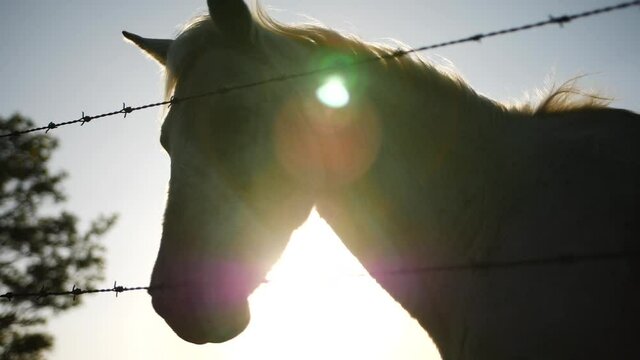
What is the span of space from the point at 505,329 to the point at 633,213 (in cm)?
63

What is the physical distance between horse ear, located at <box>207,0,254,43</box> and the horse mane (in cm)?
20

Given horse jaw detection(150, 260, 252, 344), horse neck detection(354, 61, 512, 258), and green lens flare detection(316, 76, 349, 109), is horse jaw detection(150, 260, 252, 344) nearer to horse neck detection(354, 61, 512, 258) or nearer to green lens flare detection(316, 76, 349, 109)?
horse neck detection(354, 61, 512, 258)

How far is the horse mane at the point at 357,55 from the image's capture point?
218 centimetres

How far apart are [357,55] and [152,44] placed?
1.42 m

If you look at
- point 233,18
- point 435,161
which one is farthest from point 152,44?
point 435,161

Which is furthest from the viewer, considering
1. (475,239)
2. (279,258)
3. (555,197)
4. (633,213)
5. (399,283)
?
(279,258)

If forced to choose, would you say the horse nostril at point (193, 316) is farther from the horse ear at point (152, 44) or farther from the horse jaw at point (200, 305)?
the horse ear at point (152, 44)

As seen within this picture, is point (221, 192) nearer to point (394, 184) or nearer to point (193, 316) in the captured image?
point (193, 316)

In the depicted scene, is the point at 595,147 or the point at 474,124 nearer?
the point at 595,147

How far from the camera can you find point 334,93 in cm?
222

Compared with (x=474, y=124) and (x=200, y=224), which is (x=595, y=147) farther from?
(x=200, y=224)

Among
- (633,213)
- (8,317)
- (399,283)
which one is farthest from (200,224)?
(8,317)

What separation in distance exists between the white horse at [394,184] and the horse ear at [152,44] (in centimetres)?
51

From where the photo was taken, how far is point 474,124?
216 centimetres
